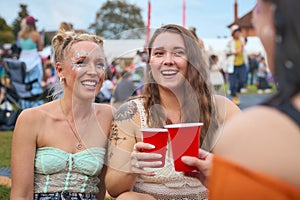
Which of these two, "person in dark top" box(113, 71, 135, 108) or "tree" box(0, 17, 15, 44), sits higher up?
"tree" box(0, 17, 15, 44)

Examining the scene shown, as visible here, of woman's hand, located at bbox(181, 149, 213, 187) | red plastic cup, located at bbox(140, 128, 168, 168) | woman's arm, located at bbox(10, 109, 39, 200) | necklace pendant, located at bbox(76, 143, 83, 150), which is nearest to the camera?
woman's hand, located at bbox(181, 149, 213, 187)

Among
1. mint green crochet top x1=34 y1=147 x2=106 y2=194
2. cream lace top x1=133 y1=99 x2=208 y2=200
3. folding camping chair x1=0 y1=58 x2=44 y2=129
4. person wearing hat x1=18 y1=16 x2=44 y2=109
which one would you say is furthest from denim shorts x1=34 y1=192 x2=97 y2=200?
person wearing hat x1=18 y1=16 x2=44 y2=109

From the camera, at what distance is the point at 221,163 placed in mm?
903

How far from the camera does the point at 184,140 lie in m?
1.86

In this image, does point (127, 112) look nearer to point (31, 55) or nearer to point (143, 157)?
point (143, 157)

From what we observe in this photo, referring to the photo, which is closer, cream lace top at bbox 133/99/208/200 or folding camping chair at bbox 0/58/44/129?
cream lace top at bbox 133/99/208/200

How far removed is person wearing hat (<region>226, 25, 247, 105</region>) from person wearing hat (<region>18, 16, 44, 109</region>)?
14.5 ft

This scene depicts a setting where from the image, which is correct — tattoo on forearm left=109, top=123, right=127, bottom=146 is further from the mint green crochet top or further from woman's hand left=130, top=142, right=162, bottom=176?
woman's hand left=130, top=142, right=162, bottom=176

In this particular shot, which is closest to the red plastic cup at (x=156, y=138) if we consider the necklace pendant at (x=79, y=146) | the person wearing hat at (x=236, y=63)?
the necklace pendant at (x=79, y=146)

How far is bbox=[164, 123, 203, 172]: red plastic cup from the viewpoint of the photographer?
6.01 ft

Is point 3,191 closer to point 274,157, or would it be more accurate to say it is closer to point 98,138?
point 98,138

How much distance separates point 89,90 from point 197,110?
1.83 ft

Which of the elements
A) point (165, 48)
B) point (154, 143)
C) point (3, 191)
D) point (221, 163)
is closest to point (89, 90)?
point (165, 48)

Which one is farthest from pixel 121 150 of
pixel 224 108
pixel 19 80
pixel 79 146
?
pixel 19 80
